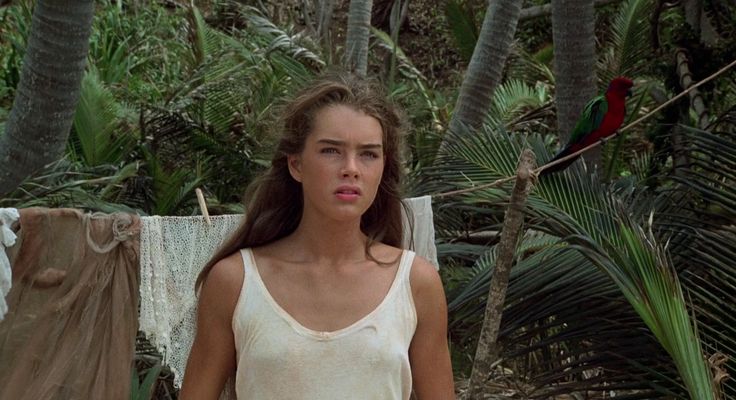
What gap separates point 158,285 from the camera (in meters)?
2.94

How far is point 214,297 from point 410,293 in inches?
14.9

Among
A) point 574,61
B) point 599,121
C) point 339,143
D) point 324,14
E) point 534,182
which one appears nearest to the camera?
point 339,143

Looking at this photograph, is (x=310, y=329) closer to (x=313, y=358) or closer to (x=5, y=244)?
(x=313, y=358)

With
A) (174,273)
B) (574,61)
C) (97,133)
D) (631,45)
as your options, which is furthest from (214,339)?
(631,45)

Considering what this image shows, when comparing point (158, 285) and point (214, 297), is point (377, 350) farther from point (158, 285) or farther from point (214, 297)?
point (158, 285)

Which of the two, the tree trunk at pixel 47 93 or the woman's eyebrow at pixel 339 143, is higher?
the tree trunk at pixel 47 93

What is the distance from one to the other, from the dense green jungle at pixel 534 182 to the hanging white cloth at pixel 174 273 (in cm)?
38

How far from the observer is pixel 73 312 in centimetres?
298

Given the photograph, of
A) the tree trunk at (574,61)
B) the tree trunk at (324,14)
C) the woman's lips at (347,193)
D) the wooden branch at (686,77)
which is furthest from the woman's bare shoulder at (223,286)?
the tree trunk at (324,14)

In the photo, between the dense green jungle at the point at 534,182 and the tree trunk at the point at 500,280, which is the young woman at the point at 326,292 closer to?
the dense green jungle at the point at 534,182

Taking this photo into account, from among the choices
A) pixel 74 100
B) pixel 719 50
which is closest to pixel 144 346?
pixel 74 100

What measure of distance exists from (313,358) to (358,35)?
5.44 m

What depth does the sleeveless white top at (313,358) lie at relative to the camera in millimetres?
1996

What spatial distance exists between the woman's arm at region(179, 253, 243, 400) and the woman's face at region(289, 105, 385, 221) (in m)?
0.22
